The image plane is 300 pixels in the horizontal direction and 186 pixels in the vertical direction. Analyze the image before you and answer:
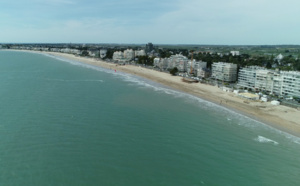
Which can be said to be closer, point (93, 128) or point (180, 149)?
point (180, 149)

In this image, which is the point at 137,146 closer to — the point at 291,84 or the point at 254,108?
the point at 254,108

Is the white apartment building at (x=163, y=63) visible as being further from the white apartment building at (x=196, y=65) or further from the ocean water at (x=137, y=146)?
the ocean water at (x=137, y=146)

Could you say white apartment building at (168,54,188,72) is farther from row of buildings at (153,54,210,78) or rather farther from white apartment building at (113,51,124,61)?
white apartment building at (113,51,124,61)

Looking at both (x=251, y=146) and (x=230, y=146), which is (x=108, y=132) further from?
(x=251, y=146)

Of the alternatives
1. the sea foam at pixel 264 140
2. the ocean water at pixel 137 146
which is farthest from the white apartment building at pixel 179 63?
the sea foam at pixel 264 140

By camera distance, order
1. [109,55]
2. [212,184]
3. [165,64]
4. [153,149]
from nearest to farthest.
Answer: [212,184] → [153,149] → [165,64] → [109,55]

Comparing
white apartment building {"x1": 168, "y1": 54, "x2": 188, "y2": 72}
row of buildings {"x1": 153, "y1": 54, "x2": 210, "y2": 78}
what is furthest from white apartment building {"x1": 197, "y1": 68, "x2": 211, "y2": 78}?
white apartment building {"x1": 168, "y1": 54, "x2": 188, "y2": 72}

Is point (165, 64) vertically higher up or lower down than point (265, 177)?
higher up

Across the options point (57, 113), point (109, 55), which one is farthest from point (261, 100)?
point (109, 55)
